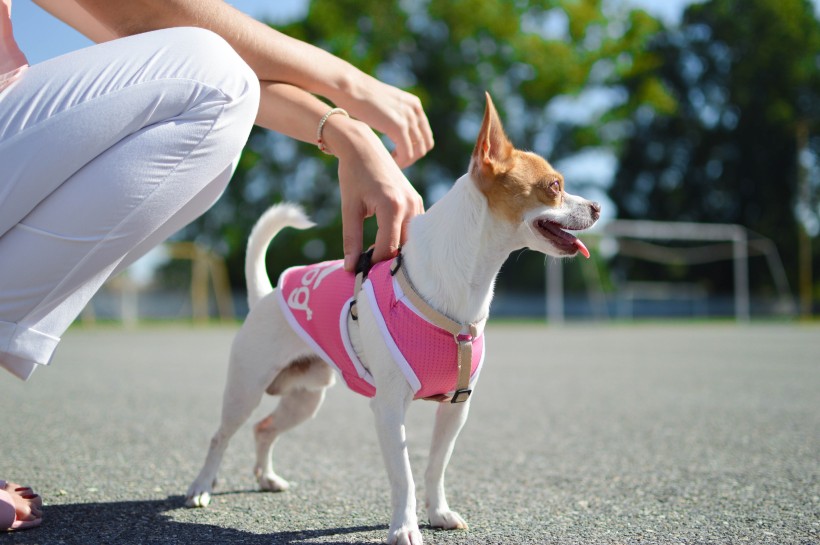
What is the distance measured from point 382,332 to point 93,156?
0.85 meters

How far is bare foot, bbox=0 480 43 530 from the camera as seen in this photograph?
1.90 metres

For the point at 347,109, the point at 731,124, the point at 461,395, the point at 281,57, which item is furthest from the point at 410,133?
the point at 731,124

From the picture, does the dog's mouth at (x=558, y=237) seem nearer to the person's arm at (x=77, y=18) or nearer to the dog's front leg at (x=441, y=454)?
the dog's front leg at (x=441, y=454)

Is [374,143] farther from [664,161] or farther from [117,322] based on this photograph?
[664,161]

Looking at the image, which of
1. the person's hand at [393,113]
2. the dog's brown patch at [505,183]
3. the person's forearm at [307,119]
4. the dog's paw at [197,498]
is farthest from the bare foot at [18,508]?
the dog's brown patch at [505,183]

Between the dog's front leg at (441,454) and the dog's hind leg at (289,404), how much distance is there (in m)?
0.56

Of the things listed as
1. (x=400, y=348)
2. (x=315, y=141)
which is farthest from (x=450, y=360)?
(x=315, y=141)

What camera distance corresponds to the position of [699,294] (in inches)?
1084

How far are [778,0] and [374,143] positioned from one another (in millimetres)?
35984

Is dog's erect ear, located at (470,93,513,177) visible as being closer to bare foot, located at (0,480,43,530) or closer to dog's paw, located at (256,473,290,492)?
dog's paw, located at (256,473,290,492)

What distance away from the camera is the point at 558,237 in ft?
6.98

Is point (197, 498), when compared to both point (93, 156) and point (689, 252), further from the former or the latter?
point (689, 252)

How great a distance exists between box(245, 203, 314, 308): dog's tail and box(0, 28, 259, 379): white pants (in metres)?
1.09

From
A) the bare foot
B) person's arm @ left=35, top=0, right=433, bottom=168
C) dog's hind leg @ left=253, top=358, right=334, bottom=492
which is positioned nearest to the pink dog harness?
dog's hind leg @ left=253, top=358, right=334, bottom=492
